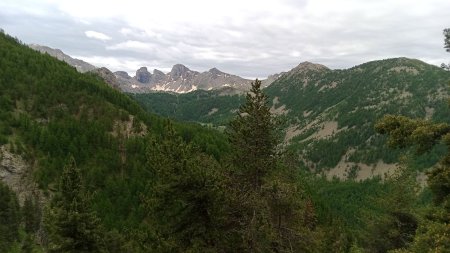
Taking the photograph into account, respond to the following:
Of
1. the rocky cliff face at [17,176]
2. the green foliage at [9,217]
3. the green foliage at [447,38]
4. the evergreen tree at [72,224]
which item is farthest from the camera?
the rocky cliff face at [17,176]

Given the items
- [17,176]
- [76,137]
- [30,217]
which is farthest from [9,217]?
[76,137]

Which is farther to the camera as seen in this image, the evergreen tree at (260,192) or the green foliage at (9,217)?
the green foliage at (9,217)

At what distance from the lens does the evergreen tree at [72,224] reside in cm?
2850

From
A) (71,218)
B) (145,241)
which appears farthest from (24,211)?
(145,241)

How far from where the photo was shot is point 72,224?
28.8 meters

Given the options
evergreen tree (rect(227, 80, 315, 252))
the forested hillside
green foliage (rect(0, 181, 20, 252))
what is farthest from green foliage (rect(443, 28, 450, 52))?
green foliage (rect(0, 181, 20, 252))

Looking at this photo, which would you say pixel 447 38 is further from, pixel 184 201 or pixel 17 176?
pixel 17 176

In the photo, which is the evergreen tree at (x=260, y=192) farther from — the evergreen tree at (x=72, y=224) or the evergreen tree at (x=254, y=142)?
the evergreen tree at (x=72, y=224)

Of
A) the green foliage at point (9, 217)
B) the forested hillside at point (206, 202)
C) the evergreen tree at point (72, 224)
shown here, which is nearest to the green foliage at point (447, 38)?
the forested hillside at point (206, 202)

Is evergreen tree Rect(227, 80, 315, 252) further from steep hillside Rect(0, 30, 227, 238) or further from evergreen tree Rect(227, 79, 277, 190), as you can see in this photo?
steep hillside Rect(0, 30, 227, 238)

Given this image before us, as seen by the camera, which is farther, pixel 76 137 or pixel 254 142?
pixel 76 137

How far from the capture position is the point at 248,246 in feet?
68.1

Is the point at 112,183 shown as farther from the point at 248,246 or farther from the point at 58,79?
the point at 248,246

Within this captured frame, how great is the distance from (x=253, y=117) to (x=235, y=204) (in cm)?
529
